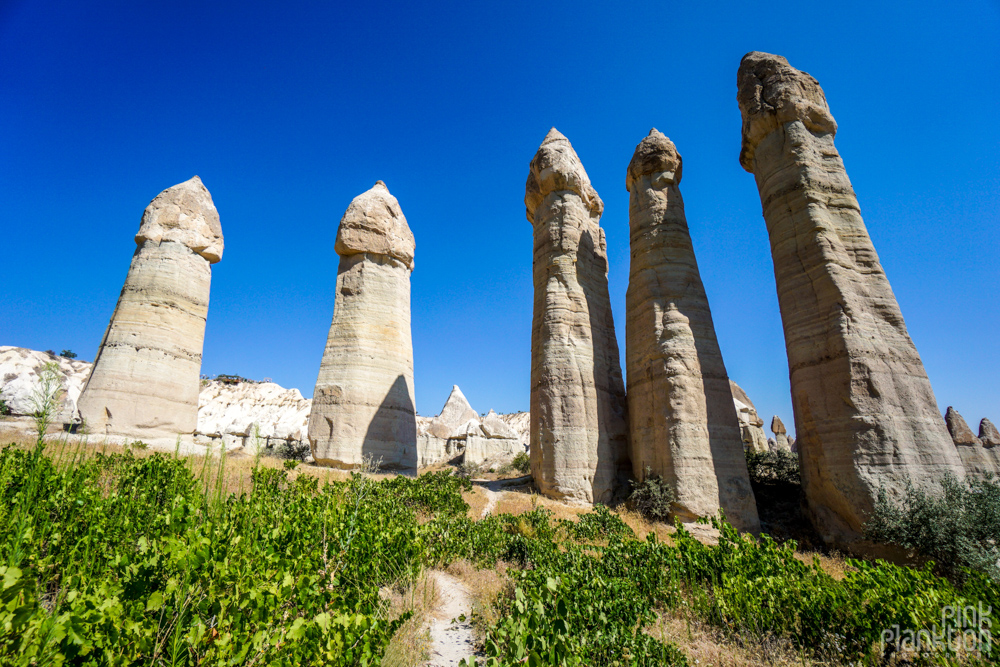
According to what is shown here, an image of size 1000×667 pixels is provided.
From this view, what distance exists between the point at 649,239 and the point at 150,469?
1231cm

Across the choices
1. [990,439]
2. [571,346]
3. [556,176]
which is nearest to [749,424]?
[990,439]

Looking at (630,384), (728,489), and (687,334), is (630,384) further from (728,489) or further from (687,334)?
(728,489)

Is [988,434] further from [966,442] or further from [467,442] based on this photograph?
[467,442]

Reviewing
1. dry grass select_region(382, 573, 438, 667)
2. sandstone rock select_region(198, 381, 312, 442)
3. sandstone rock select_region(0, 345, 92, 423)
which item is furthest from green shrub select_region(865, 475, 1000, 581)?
sandstone rock select_region(198, 381, 312, 442)

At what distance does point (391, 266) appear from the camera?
1588 centimetres

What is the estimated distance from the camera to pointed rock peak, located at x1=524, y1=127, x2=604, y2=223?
1474cm

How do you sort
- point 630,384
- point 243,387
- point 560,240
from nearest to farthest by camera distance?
point 630,384
point 560,240
point 243,387

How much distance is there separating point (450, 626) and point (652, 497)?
770cm

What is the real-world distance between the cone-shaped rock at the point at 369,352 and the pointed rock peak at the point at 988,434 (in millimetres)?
26182

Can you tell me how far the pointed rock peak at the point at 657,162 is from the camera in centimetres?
1344

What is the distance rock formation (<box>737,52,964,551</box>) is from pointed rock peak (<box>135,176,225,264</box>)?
1721 centimetres

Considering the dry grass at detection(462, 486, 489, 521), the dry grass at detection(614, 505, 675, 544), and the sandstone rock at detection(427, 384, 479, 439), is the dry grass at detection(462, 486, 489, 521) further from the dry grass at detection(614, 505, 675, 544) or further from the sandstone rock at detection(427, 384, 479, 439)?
the sandstone rock at detection(427, 384, 479, 439)

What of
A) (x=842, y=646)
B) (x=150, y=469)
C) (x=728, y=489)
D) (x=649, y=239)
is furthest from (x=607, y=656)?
(x=649, y=239)

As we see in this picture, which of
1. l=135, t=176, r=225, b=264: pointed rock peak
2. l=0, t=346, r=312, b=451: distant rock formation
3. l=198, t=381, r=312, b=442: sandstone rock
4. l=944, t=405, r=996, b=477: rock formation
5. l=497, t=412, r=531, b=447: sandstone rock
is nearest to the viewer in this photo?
l=135, t=176, r=225, b=264: pointed rock peak
